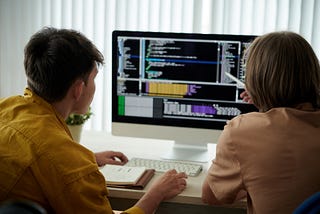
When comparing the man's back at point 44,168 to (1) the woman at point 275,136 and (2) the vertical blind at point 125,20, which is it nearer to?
(1) the woman at point 275,136

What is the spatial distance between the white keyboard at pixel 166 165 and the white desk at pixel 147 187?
3 centimetres

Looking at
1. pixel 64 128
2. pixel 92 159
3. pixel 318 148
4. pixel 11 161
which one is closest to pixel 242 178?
pixel 318 148

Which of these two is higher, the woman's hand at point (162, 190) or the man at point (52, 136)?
the man at point (52, 136)

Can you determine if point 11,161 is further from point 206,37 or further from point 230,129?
point 206,37

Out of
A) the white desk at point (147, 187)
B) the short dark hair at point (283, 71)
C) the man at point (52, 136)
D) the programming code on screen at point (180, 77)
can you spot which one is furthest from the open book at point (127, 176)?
the short dark hair at point (283, 71)

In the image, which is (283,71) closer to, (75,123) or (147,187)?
(147,187)

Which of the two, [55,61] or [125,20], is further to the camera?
[125,20]

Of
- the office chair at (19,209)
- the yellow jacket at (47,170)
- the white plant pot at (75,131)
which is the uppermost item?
the office chair at (19,209)

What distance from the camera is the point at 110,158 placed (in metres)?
1.93

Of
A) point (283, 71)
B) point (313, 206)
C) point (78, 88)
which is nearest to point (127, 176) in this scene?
point (78, 88)

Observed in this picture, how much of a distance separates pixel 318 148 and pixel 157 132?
0.89 m

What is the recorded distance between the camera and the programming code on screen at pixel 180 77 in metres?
1.98

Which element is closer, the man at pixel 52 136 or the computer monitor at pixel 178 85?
the man at pixel 52 136

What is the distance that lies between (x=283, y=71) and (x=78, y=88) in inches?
24.1
